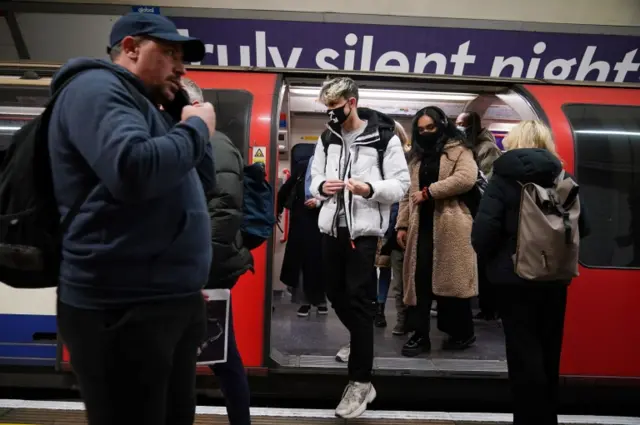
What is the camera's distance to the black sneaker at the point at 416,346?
3.71 metres

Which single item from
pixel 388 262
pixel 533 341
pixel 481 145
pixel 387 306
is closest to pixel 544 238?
pixel 533 341

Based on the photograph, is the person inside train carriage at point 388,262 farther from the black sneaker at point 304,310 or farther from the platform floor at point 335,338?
the black sneaker at point 304,310

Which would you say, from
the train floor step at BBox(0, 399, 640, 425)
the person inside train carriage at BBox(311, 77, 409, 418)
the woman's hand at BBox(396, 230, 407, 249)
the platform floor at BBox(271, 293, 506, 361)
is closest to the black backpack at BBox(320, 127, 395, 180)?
the person inside train carriage at BBox(311, 77, 409, 418)

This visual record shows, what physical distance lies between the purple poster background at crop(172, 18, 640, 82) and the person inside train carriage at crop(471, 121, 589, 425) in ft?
10.4

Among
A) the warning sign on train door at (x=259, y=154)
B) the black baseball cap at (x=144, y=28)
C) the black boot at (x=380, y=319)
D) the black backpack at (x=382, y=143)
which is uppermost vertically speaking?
the black baseball cap at (x=144, y=28)

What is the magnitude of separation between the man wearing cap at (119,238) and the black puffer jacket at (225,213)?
2.52 ft

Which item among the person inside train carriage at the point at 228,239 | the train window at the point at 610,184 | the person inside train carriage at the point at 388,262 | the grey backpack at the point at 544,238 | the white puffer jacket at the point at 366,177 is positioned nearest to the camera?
the person inside train carriage at the point at 228,239

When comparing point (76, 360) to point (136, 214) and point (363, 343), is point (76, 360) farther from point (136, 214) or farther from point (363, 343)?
point (363, 343)

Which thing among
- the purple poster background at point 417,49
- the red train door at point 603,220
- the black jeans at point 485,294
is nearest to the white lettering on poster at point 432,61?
the purple poster background at point 417,49

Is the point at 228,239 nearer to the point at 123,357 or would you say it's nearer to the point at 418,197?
the point at 123,357

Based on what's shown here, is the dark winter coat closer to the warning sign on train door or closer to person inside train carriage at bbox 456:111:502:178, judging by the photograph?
person inside train carriage at bbox 456:111:502:178

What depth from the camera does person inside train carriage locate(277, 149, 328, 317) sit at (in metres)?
4.96

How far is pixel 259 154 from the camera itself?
129 inches

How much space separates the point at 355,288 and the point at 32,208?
5.93ft
